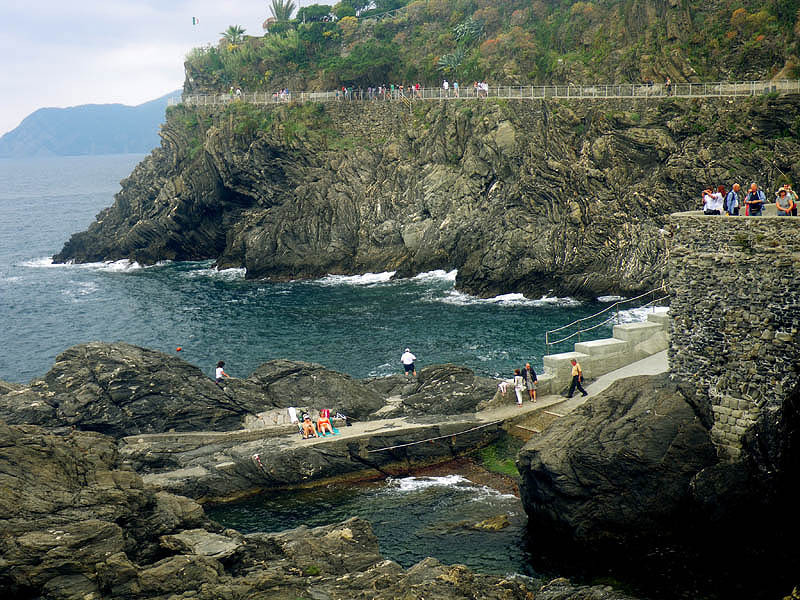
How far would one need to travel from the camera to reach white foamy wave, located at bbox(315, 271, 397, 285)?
70500mm

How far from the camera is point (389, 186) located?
77500mm

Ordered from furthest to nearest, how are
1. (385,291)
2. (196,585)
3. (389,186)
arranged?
(389,186), (385,291), (196,585)

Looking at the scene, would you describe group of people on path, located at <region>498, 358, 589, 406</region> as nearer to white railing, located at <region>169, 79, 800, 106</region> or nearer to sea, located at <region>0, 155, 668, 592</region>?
sea, located at <region>0, 155, 668, 592</region>

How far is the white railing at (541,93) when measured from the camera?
2418 inches

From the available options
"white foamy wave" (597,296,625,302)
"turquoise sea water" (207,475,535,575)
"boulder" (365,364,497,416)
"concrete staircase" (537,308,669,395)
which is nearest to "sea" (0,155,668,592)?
"turquoise sea water" (207,475,535,575)

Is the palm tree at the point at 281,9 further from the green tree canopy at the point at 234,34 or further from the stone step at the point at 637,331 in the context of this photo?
the stone step at the point at 637,331

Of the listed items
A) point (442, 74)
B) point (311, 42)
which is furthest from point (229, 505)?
point (311, 42)

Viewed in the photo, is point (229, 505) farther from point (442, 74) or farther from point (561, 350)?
point (442, 74)

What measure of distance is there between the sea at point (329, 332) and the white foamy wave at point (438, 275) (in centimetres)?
A: 17

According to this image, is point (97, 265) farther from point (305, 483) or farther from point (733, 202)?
point (733, 202)

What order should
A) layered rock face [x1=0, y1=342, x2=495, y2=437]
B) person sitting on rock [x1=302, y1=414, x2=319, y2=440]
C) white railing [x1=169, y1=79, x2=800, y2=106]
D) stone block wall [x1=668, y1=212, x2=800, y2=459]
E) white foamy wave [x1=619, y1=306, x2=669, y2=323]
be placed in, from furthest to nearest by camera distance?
1. white railing [x1=169, y1=79, x2=800, y2=106]
2. white foamy wave [x1=619, y1=306, x2=669, y2=323]
3. layered rock face [x1=0, y1=342, x2=495, y2=437]
4. person sitting on rock [x1=302, y1=414, x2=319, y2=440]
5. stone block wall [x1=668, y1=212, x2=800, y2=459]

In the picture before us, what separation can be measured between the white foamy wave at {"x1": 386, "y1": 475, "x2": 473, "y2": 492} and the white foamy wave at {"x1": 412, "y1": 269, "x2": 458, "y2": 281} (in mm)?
41520

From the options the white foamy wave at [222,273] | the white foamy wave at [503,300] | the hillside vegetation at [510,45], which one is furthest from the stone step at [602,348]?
the white foamy wave at [222,273]

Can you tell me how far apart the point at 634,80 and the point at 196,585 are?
62923mm
